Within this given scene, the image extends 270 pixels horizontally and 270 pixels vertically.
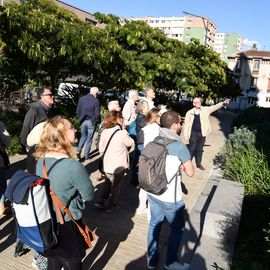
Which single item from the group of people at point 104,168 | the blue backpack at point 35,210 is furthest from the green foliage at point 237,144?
the blue backpack at point 35,210

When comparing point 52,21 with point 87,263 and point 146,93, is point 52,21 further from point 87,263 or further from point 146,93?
point 87,263

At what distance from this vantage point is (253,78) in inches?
2534

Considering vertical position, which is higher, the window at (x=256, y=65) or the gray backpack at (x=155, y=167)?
the window at (x=256, y=65)

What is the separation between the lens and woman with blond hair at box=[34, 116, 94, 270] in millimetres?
2678

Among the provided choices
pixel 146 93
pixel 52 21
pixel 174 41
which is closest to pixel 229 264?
pixel 146 93

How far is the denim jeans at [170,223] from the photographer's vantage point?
3539mm

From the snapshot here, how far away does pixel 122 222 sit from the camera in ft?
16.5

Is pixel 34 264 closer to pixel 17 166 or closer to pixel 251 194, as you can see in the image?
pixel 251 194

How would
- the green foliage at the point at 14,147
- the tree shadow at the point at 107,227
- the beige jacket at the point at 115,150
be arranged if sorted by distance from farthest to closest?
the green foliage at the point at 14,147, the beige jacket at the point at 115,150, the tree shadow at the point at 107,227

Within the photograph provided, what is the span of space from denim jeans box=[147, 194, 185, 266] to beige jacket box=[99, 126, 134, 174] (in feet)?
4.12

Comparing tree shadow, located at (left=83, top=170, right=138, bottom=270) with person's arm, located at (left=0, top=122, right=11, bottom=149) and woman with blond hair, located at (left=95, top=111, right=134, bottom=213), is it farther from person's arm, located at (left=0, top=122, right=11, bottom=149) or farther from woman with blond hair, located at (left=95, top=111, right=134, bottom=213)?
person's arm, located at (left=0, top=122, right=11, bottom=149)

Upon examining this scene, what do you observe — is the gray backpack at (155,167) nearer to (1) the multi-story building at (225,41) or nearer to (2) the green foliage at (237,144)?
(2) the green foliage at (237,144)

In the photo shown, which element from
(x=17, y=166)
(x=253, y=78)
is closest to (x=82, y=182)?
Result: (x=17, y=166)

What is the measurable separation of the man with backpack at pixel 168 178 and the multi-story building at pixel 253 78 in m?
61.2
